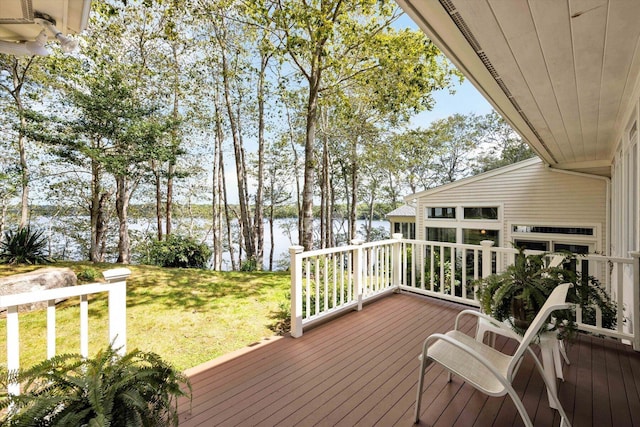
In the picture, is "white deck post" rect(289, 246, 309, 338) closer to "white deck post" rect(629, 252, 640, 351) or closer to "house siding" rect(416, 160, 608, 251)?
"white deck post" rect(629, 252, 640, 351)

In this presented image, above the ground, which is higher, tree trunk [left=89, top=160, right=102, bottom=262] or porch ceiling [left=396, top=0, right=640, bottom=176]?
porch ceiling [left=396, top=0, right=640, bottom=176]

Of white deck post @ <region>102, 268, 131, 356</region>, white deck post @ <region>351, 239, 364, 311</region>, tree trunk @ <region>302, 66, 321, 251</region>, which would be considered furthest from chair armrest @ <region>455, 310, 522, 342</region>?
tree trunk @ <region>302, 66, 321, 251</region>

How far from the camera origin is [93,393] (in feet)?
3.77

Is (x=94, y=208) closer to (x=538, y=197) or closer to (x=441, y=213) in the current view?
(x=441, y=213)

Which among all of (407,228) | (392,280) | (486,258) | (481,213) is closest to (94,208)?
(392,280)

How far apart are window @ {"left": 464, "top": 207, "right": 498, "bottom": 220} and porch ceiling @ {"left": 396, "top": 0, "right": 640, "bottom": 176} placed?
17.3 ft

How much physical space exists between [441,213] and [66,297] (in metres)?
9.74

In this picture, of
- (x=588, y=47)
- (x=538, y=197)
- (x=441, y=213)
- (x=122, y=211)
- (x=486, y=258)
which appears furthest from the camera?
(x=441, y=213)

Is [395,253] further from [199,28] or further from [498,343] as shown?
[199,28]

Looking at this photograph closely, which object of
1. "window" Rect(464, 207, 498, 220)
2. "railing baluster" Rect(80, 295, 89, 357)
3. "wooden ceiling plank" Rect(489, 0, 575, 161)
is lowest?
"railing baluster" Rect(80, 295, 89, 357)

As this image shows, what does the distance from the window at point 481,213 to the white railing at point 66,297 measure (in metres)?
9.31

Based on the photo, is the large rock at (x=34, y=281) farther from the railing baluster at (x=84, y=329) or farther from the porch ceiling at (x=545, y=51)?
the porch ceiling at (x=545, y=51)

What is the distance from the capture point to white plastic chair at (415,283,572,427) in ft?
4.97

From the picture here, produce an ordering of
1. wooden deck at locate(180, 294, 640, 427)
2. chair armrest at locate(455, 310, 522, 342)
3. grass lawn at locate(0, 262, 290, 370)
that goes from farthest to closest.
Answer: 1. grass lawn at locate(0, 262, 290, 370)
2. chair armrest at locate(455, 310, 522, 342)
3. wooden deck at locate(180, 294, 640, 427)
